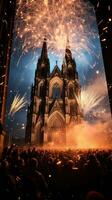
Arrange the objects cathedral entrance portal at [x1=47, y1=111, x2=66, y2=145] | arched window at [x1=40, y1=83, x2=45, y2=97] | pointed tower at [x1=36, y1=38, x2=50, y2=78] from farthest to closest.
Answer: pointed tower at [x1=36, y1=38, x2=50, y2=78]
arched window at [x1=40, y1=83, x2=45, y2=97]
cathedral entrance portal at [x1=47, y1=111, x2=66, y2=145]

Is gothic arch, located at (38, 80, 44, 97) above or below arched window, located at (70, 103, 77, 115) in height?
above

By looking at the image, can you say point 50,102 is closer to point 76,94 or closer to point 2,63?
point 76,94

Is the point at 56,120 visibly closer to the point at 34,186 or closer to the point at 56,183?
the point at 56,183

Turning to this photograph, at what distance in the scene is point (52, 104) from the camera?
154 ft

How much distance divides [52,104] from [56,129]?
588 cm

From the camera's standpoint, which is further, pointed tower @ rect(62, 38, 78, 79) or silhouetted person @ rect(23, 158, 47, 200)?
pointed tower @ rect(62, 38, 78, 79)

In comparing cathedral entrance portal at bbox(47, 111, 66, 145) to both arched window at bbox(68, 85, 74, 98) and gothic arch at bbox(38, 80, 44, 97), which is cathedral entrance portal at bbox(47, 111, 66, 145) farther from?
gothic arch at bbox(38, 80, 44, 97)

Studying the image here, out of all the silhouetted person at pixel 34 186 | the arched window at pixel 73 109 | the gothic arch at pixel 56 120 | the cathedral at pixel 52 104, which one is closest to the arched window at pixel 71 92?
the cathedral at pixel 52 104

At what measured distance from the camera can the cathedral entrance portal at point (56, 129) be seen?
1695 inches

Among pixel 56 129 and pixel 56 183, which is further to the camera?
pixel 56 129

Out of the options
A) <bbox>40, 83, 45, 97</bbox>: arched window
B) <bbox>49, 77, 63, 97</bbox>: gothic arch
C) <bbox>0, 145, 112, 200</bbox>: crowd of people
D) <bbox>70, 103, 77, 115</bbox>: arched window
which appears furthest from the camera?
<bbox>49, 77, 63, 97</bbox>: gothic arch

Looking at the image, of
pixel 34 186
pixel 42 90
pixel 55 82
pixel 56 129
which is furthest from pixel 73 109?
pixel 34 186

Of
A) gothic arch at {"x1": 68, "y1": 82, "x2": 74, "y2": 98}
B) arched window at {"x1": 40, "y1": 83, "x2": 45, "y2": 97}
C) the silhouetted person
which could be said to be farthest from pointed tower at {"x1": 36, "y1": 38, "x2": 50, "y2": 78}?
the silhouetted person

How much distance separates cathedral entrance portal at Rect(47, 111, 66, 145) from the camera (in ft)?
141
